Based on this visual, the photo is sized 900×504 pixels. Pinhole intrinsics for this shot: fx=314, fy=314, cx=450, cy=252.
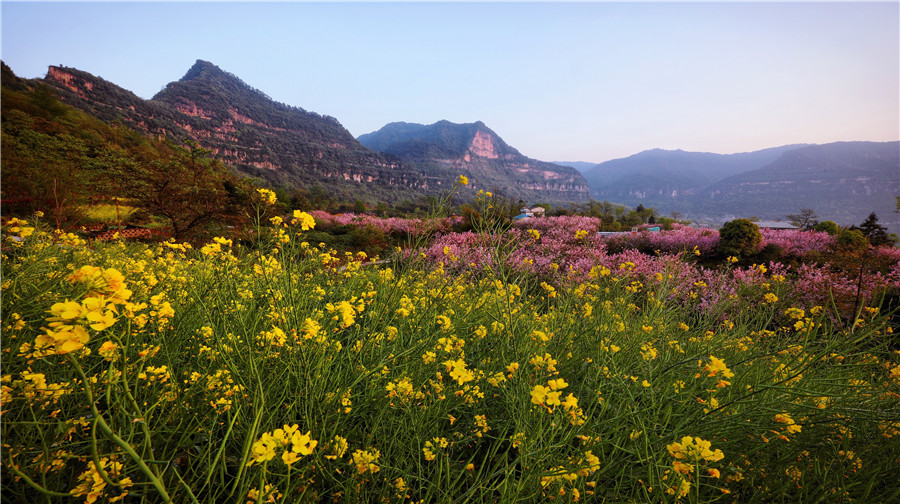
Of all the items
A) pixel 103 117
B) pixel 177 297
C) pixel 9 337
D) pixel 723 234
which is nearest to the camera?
pixel 9 337

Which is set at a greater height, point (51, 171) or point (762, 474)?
point (51, 171)

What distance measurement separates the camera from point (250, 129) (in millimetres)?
64250

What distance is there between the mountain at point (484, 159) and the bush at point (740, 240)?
77.0 metres

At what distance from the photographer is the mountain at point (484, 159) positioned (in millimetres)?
94562

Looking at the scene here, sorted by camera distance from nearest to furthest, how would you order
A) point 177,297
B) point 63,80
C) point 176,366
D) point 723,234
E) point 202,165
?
point 176,366 < point 177,297 < point 202,165 < point 723,234 < point 63,80

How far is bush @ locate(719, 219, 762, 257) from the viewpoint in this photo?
7.27 metres

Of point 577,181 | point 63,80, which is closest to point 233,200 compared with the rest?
point 63,80

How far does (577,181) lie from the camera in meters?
125

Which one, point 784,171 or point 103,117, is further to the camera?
point 784,171

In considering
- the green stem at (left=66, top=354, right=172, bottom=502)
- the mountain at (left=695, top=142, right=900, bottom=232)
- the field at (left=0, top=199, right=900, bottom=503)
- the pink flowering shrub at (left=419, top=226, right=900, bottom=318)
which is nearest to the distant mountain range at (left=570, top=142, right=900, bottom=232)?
the mountain at (left=695, top=142, right=900, bottom=232)

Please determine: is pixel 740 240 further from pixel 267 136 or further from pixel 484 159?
pixel 484 159

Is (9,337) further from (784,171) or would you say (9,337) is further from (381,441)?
(784,171)

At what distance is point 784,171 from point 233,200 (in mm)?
163405

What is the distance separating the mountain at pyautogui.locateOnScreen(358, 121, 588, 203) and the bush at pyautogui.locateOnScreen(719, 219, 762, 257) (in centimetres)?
7699
